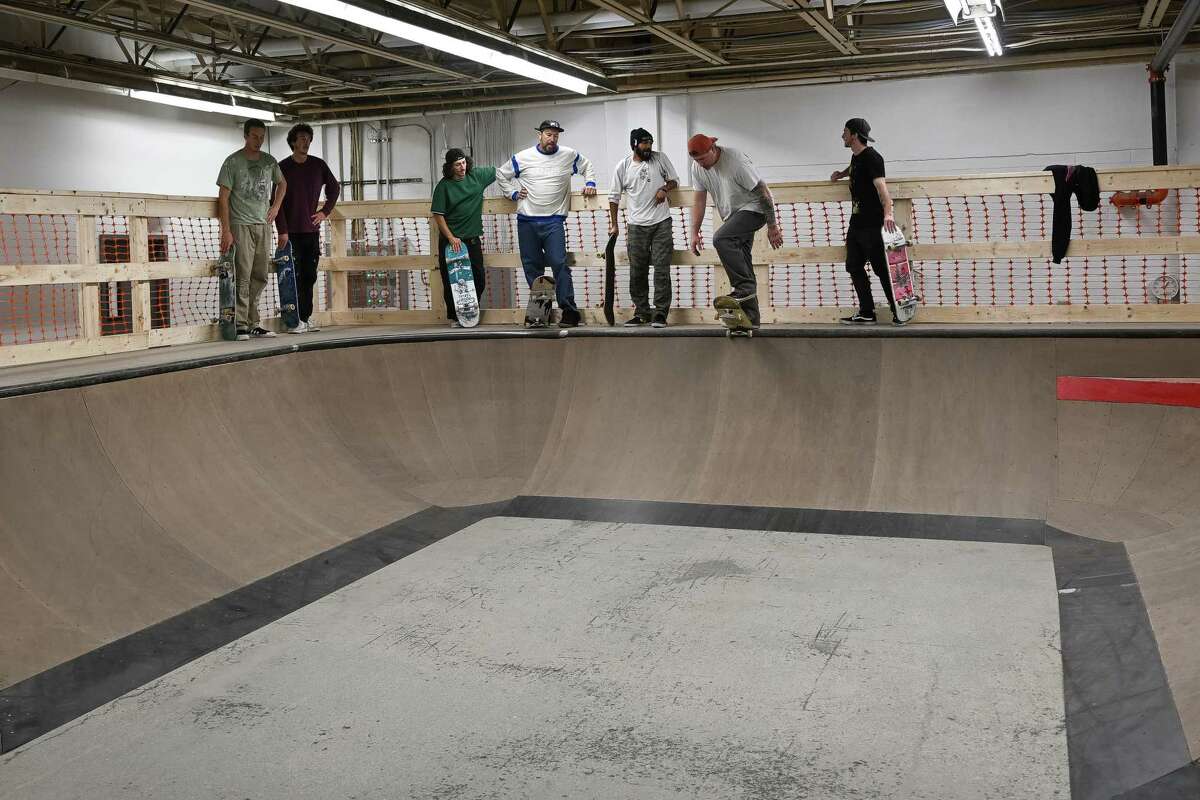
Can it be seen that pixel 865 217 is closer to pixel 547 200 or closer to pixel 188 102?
pixel 547 200

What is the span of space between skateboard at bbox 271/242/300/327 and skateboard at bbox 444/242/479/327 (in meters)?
1.44

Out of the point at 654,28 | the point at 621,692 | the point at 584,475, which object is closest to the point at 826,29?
the point at 654,28

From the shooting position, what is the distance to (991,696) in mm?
3863

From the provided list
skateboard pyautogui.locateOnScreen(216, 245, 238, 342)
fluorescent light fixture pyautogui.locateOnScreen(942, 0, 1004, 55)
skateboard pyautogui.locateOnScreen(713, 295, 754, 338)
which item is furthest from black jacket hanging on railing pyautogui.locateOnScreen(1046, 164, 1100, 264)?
skateboard pyautogui.locateOnScreen(216, 245, 238, 342)

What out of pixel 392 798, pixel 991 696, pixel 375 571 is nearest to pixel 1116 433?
pixel 991 696

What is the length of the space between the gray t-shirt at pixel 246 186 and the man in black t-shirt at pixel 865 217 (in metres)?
4.86

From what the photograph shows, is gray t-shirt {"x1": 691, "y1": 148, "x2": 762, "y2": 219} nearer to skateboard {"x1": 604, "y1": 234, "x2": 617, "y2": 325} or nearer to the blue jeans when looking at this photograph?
skateboard {"x1": 604, "y1": 234, "x2": 617, "y2": 325}

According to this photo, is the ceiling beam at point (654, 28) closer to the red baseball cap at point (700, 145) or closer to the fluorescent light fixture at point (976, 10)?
the fluorescent light fixture at point (976, 10)

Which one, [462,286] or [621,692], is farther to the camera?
[462,286]

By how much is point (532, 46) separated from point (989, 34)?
5277 mm

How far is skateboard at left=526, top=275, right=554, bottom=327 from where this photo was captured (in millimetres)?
9266

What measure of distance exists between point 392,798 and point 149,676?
1633 mm

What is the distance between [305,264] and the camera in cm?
988

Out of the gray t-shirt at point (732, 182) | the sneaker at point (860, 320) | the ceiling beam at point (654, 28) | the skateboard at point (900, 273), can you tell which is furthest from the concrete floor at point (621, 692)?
the ceiling beam at point (654, 28)
